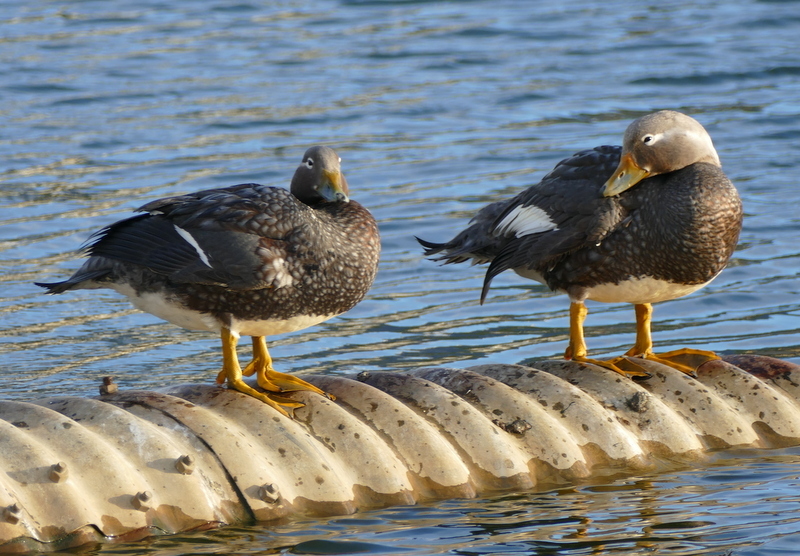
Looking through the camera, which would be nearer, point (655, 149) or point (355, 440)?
point (355, 440)

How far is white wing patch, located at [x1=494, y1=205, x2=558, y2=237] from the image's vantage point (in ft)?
21.2

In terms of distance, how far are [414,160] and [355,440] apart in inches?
319

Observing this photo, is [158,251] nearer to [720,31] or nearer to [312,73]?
[312,73]

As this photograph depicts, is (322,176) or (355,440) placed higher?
(322,176)

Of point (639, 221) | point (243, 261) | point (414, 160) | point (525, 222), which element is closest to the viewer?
point (243, 261)

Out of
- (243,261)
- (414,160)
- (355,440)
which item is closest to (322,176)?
(243,261)

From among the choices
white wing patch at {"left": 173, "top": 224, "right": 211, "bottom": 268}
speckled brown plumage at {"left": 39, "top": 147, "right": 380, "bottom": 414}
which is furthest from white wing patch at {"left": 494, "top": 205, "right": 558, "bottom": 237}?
white wing patch at {"left": 173, "top": 224, "right": 211, "bottom": 268}

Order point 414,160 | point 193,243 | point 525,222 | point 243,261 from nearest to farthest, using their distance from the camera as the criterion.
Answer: point 243,261
point 193,243
point 525,222
point 414,160

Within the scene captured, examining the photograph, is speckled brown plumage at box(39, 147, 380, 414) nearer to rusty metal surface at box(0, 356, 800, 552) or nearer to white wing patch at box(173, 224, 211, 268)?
white wing patch at box(173, 224, 211, 268)

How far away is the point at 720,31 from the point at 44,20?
35.0 feet

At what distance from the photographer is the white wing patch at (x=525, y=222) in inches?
255

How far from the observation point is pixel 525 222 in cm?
662

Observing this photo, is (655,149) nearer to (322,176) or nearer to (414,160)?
(322,176)

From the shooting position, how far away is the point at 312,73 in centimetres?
1727
